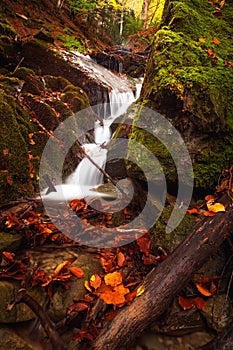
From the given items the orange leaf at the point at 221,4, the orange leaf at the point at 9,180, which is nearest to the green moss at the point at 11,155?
the orange leaf at the point at 9,180

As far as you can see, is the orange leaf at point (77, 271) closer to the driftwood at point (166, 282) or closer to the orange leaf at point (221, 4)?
the driftwood at point (166, 282)

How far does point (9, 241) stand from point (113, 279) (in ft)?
3.67

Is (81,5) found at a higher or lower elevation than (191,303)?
higher

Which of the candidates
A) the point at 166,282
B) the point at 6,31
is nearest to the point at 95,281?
the point at 166,282

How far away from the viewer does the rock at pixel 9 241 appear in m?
2.23

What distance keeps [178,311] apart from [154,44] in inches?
134

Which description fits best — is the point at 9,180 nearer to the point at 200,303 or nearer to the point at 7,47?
the point at 200,303

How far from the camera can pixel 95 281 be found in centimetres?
216

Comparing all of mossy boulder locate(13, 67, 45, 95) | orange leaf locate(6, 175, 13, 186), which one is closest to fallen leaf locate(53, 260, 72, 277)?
orange leaf locate(6, 175, 13, 186)

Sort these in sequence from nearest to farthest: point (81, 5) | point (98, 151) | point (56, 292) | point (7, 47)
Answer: point (56, 292) → point (98, 151) → point (7, 47) → point (81, 5)

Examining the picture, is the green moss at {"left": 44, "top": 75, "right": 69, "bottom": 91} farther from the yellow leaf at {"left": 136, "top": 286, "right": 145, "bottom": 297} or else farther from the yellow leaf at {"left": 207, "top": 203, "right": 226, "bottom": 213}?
the yellow leaf at {"left": 136, "top": 286, "right": 145, "bottom": 297}

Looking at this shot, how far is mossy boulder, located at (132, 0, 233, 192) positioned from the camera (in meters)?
2.54

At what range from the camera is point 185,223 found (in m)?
2.40

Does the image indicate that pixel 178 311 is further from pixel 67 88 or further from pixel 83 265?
pixel 67 88
